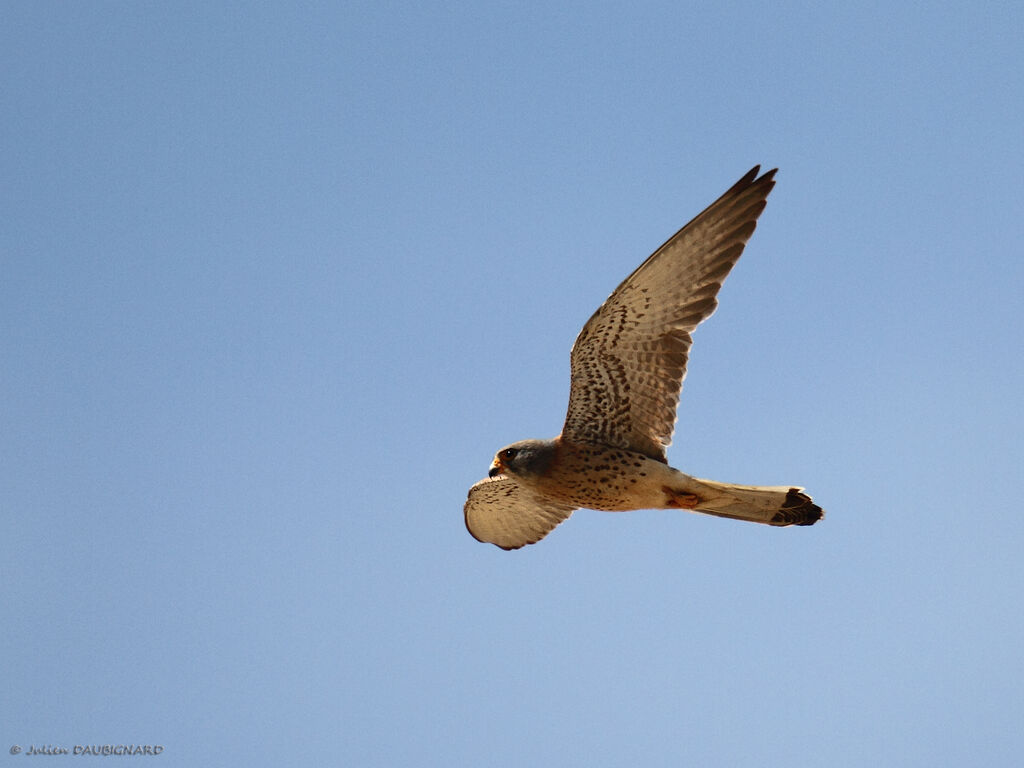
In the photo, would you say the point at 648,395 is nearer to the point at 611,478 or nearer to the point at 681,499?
the point at 611,478

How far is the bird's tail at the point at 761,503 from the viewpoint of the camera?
29.2 ft

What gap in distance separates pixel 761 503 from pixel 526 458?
6.99 ft

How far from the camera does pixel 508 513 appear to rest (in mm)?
11617

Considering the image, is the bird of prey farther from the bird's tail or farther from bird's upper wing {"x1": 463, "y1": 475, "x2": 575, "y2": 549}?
bird's upper wing {"x1": 463, "y1": 475, "x2": 575, "y2": 549}

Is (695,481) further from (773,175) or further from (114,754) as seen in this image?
(114,754)

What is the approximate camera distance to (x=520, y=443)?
32.1 ft

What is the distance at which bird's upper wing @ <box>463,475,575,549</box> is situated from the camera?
11.2 m

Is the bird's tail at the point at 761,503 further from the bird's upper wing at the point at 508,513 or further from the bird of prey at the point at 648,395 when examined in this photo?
the bird's upper wing at the point at 508,513

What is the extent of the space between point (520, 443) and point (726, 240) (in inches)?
104

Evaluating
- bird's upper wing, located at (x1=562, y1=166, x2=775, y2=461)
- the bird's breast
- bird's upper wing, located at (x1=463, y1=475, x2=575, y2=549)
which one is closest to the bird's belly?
the bird's breast

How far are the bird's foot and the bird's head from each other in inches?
43.4

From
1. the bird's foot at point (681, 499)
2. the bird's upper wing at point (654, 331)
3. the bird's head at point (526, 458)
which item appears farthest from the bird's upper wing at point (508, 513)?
the bird's foot at point (681, 499)

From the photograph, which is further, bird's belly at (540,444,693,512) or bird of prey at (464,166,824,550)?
bird's belly at (540,444,693,512)

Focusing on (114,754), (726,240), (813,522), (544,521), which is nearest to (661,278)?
(726,240)
